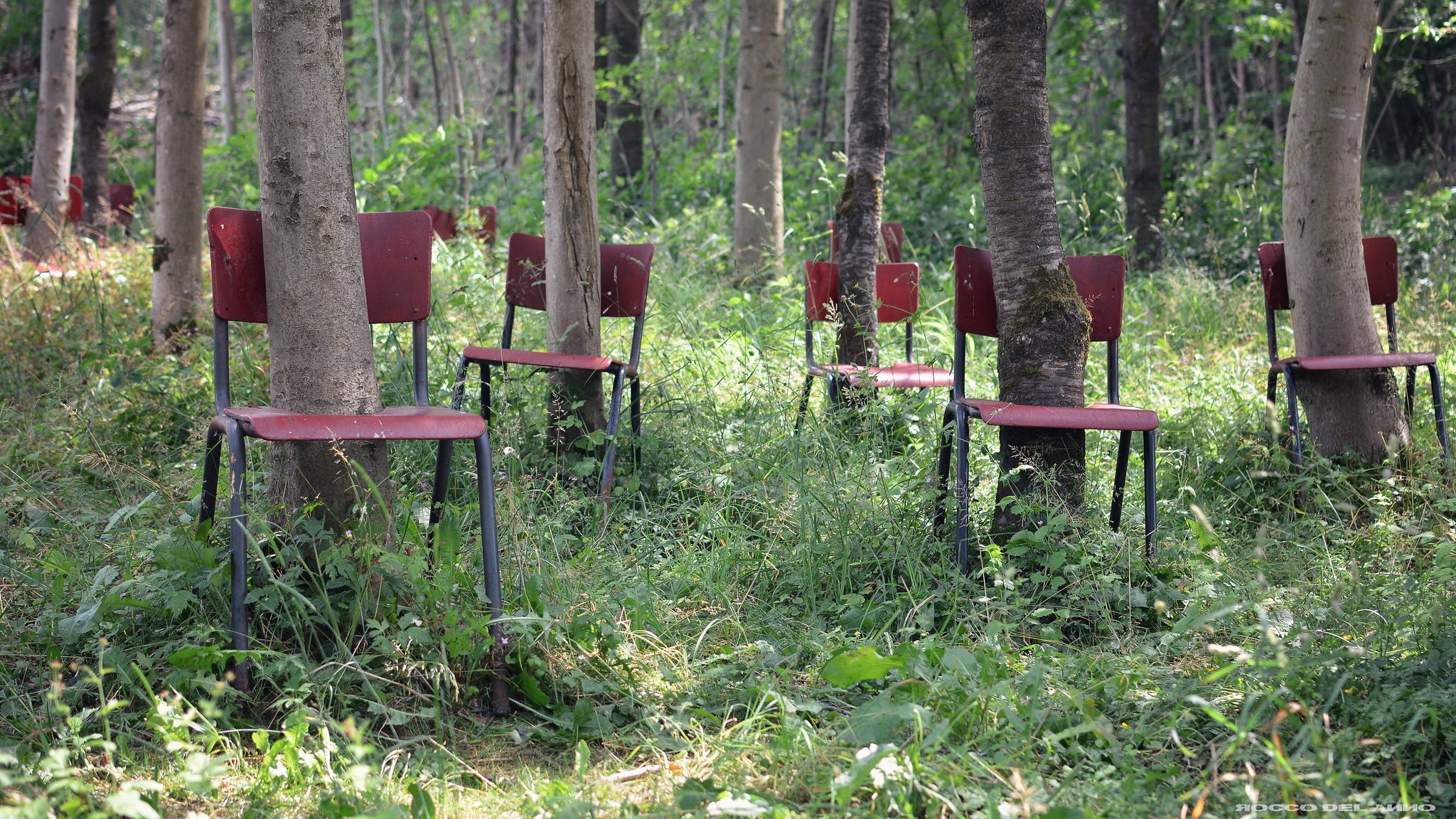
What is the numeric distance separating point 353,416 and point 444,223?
5970 mm

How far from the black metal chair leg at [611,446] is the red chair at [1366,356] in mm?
2462

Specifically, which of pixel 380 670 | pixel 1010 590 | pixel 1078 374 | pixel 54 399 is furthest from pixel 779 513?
pixel 54 399

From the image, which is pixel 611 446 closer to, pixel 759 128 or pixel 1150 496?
pixel 1150 496

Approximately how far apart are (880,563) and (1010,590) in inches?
15.3

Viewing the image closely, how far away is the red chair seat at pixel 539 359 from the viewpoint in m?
3.64

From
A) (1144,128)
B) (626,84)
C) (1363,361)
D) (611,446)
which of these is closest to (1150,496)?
(1363,361)

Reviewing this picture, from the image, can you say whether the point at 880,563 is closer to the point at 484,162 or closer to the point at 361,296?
the point at 361,296

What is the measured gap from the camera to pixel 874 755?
1.85 meters

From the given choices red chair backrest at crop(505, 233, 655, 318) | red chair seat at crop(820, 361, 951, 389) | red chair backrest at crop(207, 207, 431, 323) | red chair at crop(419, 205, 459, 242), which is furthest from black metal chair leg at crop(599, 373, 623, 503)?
red chair at crop(419, 205, 459, 242)

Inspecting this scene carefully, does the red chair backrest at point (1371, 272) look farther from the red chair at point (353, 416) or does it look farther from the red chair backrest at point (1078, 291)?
the red chair at point (353, 416)

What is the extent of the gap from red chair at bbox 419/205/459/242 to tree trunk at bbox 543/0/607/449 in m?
3.73

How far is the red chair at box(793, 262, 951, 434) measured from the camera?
12.8 ft

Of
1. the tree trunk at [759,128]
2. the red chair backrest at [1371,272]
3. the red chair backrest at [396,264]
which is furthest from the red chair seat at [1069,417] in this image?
the tree trunk at [759,128]

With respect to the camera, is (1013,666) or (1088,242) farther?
(1088,242)
